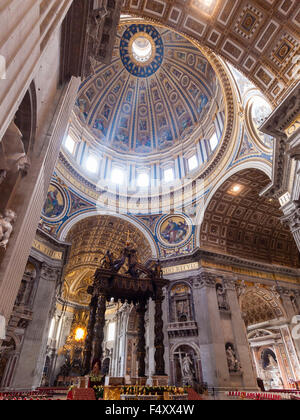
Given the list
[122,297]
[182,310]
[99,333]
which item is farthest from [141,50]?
[99,333]

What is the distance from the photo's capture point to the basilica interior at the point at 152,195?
5184mm

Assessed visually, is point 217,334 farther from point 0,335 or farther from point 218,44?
point 218,44

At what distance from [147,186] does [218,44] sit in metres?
12.7

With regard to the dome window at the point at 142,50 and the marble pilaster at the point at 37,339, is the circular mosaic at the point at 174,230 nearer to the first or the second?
the marble pilaster at the point at 37,339

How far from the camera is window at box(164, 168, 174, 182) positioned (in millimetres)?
22109

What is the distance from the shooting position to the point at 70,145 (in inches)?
771

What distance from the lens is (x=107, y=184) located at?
21.0 meters

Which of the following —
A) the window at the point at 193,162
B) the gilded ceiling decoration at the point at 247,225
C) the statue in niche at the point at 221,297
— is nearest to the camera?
the statue in niche at the point at 221,297

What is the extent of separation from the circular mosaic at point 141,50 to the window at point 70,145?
1009cm

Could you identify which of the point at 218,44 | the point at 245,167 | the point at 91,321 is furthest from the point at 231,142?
the point at 91,321

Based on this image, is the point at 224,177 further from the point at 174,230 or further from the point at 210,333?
the point at 210,333

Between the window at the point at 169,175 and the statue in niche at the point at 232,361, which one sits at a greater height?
the window at the point at 169,175

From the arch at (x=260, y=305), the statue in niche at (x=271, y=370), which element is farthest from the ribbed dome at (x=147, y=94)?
the statue in niche at (x=271, y=370)

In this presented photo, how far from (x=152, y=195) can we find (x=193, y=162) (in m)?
4.67
